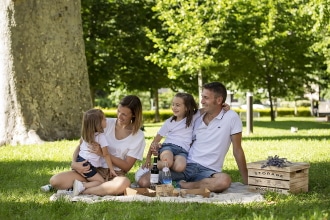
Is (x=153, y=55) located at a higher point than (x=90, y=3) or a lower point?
lower

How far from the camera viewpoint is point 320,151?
465 inches

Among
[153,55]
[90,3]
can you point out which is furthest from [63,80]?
[90,3]

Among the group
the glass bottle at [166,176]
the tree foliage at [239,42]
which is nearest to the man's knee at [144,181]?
the glass bottle at [166,176]

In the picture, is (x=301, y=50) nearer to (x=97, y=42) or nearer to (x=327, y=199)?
(x=97, y=42)

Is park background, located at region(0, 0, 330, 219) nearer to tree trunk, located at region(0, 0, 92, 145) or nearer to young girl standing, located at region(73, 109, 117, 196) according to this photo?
tree trunk, located at region(0, 0, 92, 145)

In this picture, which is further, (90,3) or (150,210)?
(90,3)

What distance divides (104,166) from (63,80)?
8.49m

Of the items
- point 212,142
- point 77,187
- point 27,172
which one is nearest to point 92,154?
point 77,187

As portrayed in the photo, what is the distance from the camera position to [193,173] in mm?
7320

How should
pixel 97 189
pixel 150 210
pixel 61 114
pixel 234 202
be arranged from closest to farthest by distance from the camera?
pixel 150 210 < pixel 234 202 < pixel 97 189 < pixel 61 114

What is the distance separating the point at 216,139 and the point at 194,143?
345 millimetres

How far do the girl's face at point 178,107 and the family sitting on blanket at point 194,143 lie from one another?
1cm

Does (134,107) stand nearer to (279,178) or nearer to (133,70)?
(279,178)

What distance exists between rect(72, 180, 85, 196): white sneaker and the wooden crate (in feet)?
7.03
